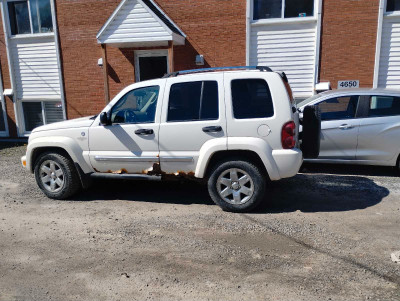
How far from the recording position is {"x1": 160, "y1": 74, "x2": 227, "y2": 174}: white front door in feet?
16.9

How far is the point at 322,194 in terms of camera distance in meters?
6.14

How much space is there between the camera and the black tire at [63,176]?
5836 millimetres

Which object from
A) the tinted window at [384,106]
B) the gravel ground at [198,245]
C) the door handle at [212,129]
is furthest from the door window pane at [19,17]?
the tinted window at [384,106]

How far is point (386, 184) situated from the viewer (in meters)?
6.65

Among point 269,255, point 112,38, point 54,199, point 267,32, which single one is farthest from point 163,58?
point 269,255

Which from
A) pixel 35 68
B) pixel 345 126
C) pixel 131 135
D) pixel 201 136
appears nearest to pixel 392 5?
pixel 345 126

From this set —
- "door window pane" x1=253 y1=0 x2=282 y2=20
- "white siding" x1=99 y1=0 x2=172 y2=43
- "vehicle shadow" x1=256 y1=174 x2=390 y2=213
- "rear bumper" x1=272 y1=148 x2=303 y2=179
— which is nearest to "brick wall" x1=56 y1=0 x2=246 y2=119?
"door window pane" x1=253 y1=0 x2=282 y2=20

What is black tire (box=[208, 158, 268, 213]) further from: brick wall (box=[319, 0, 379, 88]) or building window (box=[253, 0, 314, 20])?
building window (box=[253, 0, 314, 20])

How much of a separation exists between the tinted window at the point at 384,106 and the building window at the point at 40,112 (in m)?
10.1

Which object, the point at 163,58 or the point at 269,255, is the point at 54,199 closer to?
the point at 269,255

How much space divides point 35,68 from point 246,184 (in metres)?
10.3

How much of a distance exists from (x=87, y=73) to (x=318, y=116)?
29.0ft

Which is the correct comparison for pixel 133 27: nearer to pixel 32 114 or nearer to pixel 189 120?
pixel 32 114

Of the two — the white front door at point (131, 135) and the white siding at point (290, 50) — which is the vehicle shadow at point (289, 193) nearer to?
the white front door at point (131, 135)
